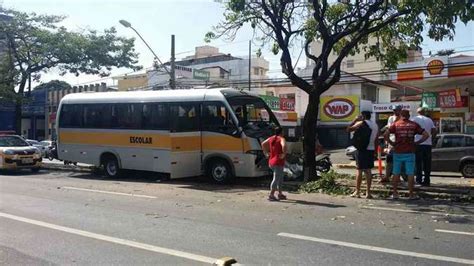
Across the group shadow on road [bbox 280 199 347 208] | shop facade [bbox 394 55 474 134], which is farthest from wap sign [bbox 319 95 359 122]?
shadow on road [bbox 280 199 347 208]

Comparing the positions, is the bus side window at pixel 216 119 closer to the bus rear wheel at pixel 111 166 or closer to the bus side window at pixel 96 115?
the bus rear wheel at pixel 111 166

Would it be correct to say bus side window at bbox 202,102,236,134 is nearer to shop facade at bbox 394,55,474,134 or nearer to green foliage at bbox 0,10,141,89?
shop facade at bbox 394,55,474,134

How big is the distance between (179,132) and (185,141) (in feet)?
1.05

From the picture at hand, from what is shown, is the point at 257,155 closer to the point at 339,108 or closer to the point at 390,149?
the point at 390,149

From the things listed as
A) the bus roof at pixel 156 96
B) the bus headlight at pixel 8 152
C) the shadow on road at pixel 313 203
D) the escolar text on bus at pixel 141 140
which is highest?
the bus roof at pixel 156 96

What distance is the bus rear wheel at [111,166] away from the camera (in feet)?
57.3

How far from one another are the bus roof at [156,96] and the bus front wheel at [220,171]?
72.4 inches

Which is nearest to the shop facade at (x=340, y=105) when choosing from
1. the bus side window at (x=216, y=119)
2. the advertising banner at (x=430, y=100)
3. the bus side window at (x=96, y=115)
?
the advertising banner at (x=430, y=100)

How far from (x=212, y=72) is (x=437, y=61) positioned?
1653 inches

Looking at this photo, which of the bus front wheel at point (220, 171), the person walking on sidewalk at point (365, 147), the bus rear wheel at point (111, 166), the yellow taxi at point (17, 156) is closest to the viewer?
the person walking on sidewalk at point (365, 147)

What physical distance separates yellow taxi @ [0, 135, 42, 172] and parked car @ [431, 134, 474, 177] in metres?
14.8

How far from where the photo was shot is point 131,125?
16.8 metres

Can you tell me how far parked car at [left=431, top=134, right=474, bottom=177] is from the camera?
1770cm

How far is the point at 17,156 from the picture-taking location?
1973cm
